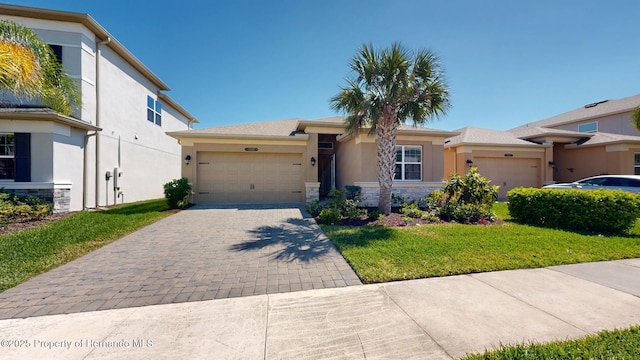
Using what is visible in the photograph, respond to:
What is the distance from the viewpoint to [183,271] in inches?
181

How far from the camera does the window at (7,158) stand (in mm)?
9812

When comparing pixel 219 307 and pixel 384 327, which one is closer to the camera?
pixel 384 327

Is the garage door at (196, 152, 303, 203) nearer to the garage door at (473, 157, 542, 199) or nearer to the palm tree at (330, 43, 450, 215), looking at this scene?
the palm tree at (330, 43, 450, 215)

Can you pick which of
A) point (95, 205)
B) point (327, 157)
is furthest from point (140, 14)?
point (327, 157)

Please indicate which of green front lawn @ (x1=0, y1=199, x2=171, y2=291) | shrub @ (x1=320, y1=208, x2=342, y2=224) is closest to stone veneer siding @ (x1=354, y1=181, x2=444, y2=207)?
shrub @ (x1=320, y1=208, x2=342, y2=224)

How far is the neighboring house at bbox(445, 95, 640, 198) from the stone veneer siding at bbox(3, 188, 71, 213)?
20074 millimetres

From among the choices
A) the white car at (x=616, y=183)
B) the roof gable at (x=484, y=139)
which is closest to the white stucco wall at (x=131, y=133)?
the roof gable at (x=484, y=139)

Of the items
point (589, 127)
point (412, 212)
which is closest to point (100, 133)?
point (412, 212)

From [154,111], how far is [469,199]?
1960 cm

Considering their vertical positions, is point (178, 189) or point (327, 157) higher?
point (327, 157)

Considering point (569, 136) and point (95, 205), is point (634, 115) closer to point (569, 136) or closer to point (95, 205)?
point (569, 136)

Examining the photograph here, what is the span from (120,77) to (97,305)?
14739mm

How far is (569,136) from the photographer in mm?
16406

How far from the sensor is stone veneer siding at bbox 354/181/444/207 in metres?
12.0
